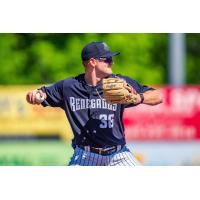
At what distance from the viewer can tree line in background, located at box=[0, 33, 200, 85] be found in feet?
65.8

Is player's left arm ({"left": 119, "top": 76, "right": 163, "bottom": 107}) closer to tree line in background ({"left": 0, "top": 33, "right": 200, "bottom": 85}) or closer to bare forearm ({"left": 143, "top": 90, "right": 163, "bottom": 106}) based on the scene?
bare forearm ({"left": 143, "top": 90, "right": 163, "bottom": 106})

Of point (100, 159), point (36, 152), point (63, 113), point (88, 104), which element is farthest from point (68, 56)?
point (100, 159)

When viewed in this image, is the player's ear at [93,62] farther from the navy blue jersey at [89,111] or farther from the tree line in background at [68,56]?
the tree line in background at [68,56]

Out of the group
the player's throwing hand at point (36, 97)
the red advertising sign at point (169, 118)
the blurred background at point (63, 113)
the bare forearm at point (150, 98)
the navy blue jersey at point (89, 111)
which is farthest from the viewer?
the blurred background at point (63, 113)

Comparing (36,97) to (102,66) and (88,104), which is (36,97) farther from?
(102,66)

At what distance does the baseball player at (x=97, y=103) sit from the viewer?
12.3 meters

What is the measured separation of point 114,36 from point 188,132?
11.0 ft

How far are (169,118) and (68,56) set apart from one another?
3.69m

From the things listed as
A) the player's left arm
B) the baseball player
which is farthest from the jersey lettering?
the player's left arm

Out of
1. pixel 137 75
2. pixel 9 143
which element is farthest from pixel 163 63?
pixel 9 143

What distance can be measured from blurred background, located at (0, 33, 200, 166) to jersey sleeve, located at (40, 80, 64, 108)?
444cm

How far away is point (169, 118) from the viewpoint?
17.5m

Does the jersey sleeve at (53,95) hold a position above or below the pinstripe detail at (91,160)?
above

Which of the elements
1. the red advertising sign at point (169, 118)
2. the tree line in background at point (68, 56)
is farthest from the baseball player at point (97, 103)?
the tree line in background at point (68, 56)
